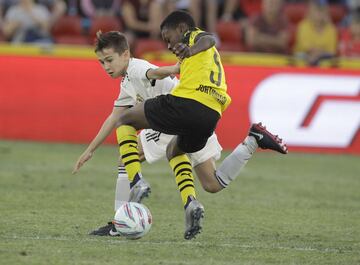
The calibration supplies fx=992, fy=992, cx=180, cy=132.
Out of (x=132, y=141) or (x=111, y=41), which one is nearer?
(x=132, y=141)

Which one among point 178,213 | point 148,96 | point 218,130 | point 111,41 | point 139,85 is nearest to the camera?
point 111,41

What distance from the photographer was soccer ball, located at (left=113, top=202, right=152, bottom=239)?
25.1 feet

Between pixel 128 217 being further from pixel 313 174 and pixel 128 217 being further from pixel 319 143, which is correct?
pixel 319 143

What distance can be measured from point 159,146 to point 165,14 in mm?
9304

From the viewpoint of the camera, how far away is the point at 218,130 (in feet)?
50.6

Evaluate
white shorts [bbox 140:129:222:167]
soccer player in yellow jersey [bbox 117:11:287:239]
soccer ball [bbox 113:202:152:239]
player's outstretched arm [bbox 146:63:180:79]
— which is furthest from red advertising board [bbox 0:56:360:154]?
soccer ball [bbox 113:202:152:239]

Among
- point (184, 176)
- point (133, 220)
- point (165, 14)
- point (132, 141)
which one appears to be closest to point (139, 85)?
point (132, 141)

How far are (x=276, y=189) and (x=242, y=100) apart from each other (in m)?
3.70

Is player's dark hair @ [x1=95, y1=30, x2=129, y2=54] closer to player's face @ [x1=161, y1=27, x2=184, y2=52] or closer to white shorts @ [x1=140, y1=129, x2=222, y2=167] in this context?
player's face @ [x1=161, y1=27, x2=184, y2=52]

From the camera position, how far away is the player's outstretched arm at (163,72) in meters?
7.79

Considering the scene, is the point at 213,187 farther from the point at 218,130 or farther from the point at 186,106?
the point at 218,130

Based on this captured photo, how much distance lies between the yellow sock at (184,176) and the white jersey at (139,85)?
0.60 meters

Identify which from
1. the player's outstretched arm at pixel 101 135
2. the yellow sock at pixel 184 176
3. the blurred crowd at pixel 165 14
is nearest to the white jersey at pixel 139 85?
the player's outstretched arm at pixel 101 135

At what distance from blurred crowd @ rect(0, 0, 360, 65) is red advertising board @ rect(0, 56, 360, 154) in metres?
Result: 1.43
